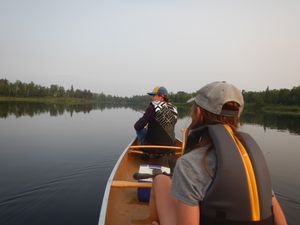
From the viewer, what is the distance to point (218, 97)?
1987 mm

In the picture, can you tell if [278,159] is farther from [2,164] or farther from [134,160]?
[2,164]

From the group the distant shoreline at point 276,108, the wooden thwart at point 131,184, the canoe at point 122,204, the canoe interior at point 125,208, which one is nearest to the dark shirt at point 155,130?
the canoe at point 122,204

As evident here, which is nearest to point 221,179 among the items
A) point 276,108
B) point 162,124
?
point 162,124

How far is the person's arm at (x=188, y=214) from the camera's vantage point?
1784 mm

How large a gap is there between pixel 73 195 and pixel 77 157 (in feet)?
13.7

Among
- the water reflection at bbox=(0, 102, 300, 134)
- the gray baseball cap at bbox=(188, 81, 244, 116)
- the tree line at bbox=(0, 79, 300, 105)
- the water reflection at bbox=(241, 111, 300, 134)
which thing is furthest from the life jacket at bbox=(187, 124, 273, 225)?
the tree line at bbox=(0, 79, 300, 105)

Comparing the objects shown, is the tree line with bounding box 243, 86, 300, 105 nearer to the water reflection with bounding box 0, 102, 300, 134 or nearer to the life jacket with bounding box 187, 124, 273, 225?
the water reflection with bounding box 0, 102, 300, 134

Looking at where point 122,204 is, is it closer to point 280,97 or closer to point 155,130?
point 155,130

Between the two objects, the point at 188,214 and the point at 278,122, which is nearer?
the point at 188,214

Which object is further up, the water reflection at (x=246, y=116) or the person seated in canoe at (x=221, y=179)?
the person seated in canoe at (x=221, y=179)

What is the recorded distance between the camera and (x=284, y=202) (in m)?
6.41

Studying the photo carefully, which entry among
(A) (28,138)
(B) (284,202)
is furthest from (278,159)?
(A) (28,138)

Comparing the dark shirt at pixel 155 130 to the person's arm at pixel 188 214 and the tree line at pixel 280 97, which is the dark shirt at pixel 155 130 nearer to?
the person's arm at pixel 188 214

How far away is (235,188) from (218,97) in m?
0.73
